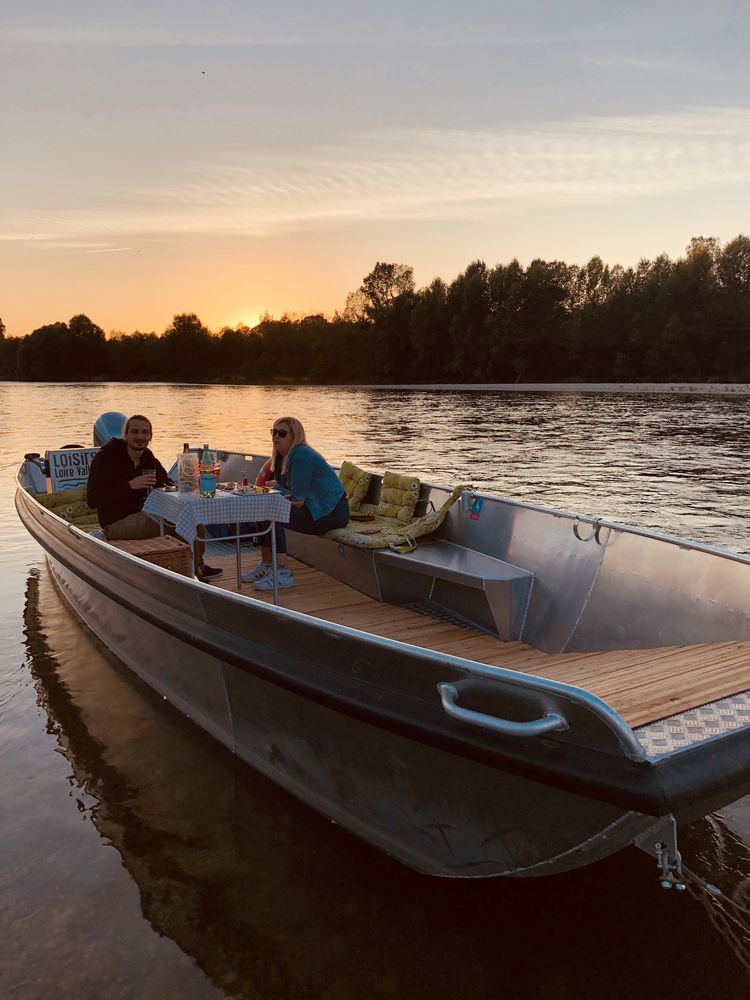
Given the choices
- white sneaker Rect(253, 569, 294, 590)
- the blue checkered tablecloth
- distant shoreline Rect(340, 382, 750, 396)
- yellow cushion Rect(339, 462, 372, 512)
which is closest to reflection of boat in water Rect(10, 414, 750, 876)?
white sneaker Rect(253, 569, 294, 590)

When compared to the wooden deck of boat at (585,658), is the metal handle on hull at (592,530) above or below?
above

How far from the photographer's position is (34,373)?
12588 cm

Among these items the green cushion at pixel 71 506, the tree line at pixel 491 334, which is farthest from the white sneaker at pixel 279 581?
the tree line at pixel 491 334

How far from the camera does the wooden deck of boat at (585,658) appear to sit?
315 cm

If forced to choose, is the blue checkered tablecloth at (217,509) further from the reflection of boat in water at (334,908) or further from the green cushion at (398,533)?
the reflection of boat in water at (334,908)

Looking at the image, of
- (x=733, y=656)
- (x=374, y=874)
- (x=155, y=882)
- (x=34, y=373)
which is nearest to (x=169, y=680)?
(x=155, y=882)

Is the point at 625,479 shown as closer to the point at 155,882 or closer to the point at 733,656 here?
the point at 733,656

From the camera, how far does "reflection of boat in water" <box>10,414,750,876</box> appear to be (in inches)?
104

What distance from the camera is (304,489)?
5.99 meters

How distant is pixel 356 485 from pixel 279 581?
5.31 ft

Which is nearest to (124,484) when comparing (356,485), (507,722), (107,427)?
(107,427)

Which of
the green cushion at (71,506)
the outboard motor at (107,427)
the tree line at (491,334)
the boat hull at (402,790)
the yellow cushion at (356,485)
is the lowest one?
the boat hull at (402,790)

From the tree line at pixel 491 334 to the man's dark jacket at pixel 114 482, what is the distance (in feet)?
218

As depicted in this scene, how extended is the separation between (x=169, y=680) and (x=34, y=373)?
13456 cm
